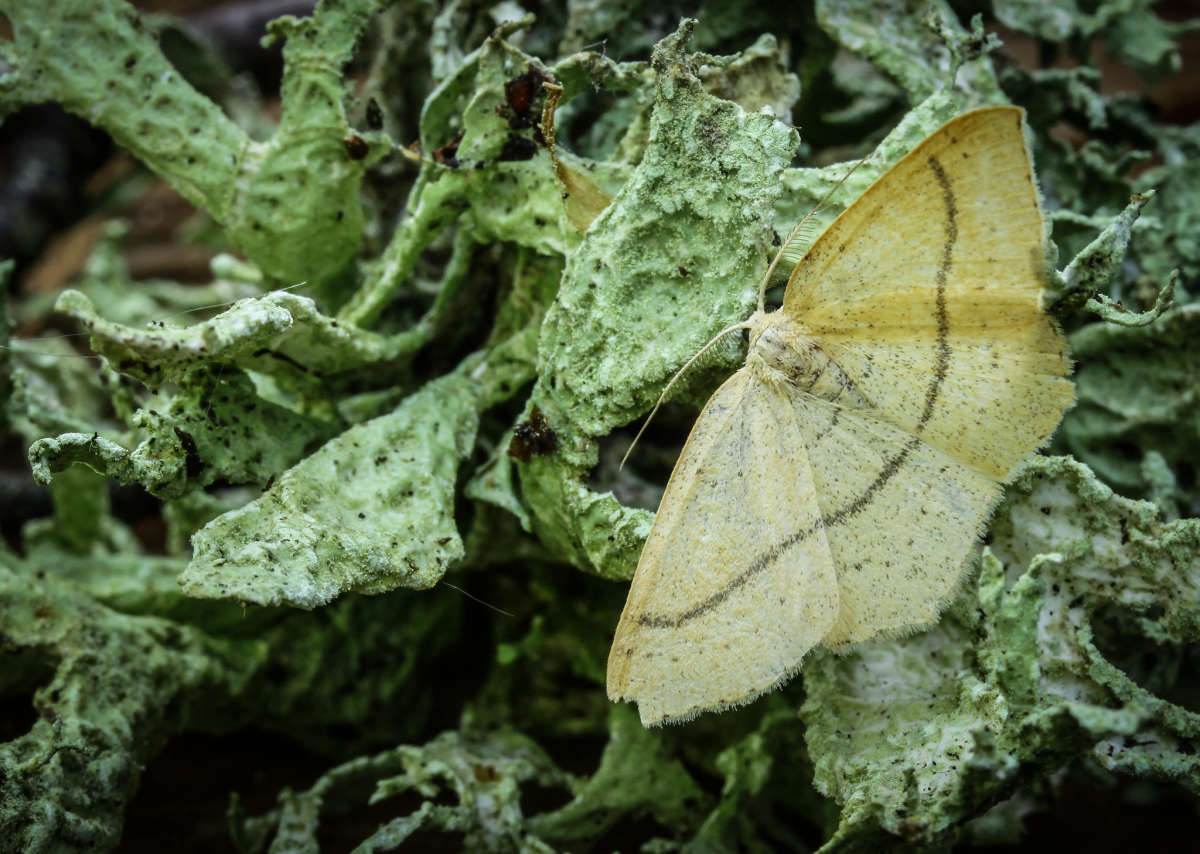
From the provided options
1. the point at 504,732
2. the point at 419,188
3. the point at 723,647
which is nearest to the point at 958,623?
the point at 723,647

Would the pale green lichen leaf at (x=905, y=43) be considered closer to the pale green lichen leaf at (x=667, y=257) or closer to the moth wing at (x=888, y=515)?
the pale green lichen leaf at (x=667, y=257)

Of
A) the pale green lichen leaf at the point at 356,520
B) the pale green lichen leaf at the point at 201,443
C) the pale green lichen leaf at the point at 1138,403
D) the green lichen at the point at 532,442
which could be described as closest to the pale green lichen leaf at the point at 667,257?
the green lichen at the point at 532,442

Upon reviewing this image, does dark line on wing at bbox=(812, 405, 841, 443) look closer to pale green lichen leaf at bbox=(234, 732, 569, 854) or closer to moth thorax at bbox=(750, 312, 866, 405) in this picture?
moth thorax at bbox=(750, 312, 866, 405)

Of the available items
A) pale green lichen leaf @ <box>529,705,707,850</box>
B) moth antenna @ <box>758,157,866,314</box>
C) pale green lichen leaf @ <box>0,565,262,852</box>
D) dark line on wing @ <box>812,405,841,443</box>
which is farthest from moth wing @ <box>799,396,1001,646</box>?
pale green lichen leaf @ <box>0,565,262,852</box>

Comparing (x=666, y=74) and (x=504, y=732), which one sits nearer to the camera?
(x=666, y=74)

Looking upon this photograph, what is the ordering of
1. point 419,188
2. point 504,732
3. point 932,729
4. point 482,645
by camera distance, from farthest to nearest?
point 482,645
point 504,732
point 419,188
point 932,729

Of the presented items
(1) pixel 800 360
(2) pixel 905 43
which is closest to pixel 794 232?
(1) pixel 800 360

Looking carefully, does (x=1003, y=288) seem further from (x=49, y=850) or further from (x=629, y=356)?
(x=49, y=850)

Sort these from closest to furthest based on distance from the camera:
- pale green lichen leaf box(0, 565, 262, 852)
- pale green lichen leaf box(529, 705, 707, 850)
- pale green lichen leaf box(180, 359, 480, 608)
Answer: pale green lichen leaf box(180, 359, 480, 608) → pale green lichen leaf box(0, 565, 262, 852) → pale green lichen leaf box(529, 705, 707, 850)

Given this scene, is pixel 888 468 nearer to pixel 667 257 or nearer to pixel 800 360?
pixel 800 360
